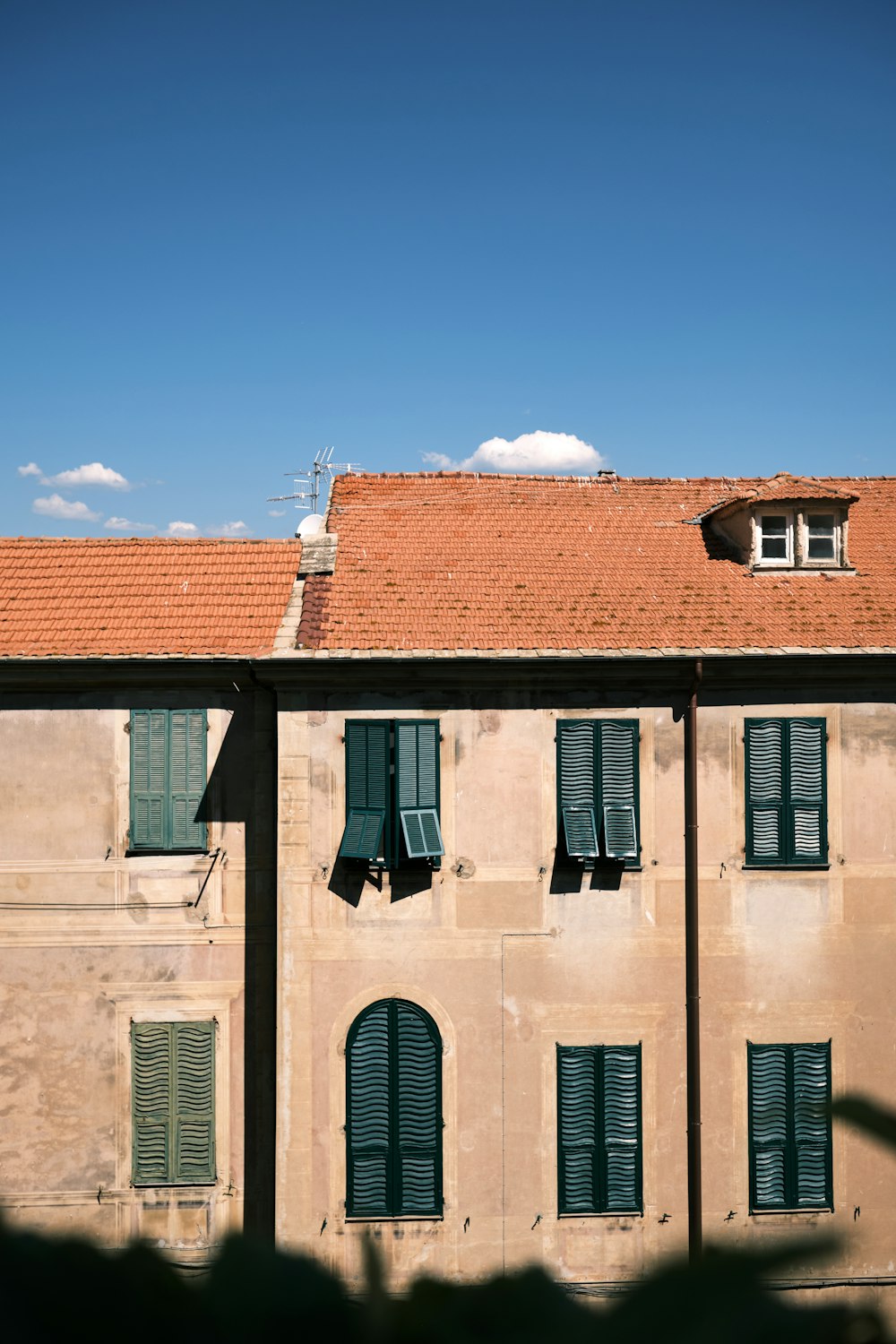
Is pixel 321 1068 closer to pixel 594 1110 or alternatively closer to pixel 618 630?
pixel 594 1110

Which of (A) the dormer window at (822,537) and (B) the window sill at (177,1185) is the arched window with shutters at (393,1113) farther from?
(A) the dormer window at (822,537)

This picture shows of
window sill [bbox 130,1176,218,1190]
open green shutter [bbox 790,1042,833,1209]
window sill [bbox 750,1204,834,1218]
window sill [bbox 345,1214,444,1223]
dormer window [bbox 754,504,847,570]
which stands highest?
dormer window [bbox 754,504,847,570]

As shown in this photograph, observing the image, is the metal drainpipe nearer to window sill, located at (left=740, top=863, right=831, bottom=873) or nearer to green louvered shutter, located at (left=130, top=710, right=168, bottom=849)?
window sill, located at (left=740, top=863, right=831, bottom=873)

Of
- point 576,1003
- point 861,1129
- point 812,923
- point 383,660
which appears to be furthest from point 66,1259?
point 812,923

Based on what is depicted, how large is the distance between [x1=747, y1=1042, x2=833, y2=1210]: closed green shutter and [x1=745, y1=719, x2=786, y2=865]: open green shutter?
227 cm

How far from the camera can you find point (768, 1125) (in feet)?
38.6

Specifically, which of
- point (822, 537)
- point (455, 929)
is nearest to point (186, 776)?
point (455, 929)

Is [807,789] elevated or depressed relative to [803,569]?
depressed

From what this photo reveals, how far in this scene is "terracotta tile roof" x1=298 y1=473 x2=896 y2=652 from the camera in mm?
12172

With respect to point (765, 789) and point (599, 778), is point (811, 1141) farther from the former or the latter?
point (599, 778)

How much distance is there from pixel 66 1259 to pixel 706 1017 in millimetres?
11686

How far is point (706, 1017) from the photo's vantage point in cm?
1188

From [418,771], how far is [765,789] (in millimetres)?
4136

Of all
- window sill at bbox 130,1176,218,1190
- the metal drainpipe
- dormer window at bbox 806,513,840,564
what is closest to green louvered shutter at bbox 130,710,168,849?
window sill at bbox 130,1176,218,1190
